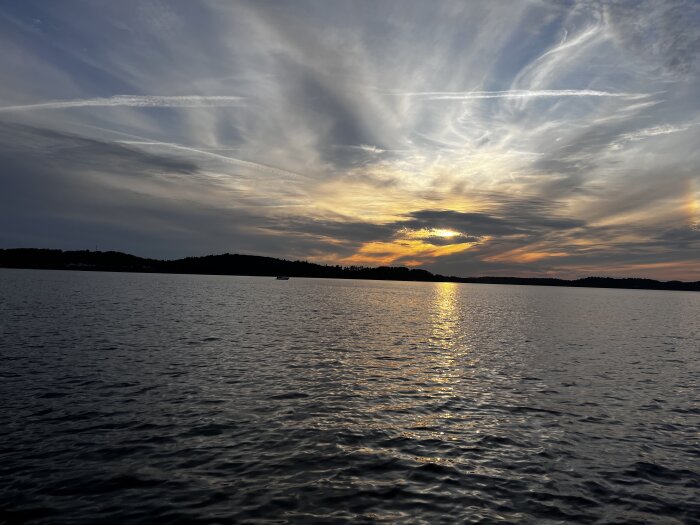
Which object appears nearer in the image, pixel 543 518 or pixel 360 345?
pixel 543 518

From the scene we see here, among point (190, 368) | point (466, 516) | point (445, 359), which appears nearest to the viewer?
point (466, 516)

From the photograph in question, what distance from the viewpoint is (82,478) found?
1634cm

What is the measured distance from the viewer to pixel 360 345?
5212 centimetres

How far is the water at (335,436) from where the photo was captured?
15.1 meters

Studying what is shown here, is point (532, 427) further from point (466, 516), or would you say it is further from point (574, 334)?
point (574, 334)

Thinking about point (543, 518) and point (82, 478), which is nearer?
point (543, 518)

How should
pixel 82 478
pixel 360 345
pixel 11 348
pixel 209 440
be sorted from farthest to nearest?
pixel 360 345
pixel 11 348
pixel 209 440
pixel 82 478

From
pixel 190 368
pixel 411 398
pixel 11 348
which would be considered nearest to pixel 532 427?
pixel 411 398

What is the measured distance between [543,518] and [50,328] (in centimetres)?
5982

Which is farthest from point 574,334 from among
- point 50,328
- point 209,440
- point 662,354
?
point 50,328

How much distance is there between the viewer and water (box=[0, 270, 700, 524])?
15.1 meters

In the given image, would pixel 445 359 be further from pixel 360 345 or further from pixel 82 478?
pixel 82 478

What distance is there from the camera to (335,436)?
2183cm

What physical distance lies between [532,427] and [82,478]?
74.0 ft
